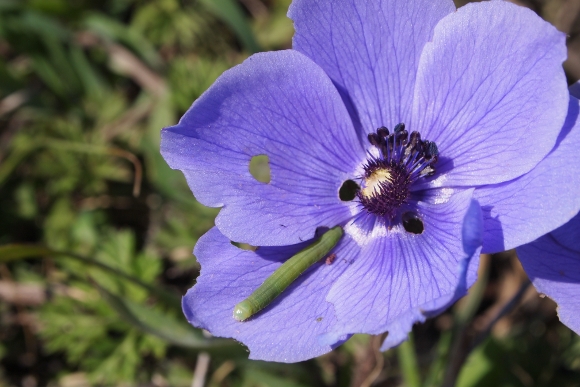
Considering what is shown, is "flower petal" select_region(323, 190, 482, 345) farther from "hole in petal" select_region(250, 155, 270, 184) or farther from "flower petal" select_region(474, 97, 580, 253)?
"hole in petal" select_region(250, 155, 270, 184)

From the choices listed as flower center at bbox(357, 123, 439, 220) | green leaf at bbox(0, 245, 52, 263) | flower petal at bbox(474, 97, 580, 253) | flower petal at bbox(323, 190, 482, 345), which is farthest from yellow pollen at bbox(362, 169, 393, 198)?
green leaf at bbox(0, 245, 52, 263)

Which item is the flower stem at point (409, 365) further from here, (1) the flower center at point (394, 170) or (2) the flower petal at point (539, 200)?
(2) the flower petal at point (539, 200)

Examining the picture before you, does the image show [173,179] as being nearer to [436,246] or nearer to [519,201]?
[436,246]

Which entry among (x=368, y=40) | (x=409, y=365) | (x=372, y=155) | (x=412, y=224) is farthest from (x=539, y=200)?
(x=409, y=365)

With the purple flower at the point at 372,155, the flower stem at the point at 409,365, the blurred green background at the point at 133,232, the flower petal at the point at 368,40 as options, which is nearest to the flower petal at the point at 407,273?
the purple flower at the point at 372,155

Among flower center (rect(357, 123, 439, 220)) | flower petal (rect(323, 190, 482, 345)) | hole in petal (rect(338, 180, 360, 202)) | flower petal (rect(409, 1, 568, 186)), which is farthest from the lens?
hole in petal (rect(338, 180, 360, 202))

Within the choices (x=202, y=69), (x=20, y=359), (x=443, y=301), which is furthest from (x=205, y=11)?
(x=443, y=301)
